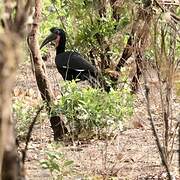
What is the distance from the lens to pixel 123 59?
24.2 feet

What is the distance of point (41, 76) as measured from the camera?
5840mm

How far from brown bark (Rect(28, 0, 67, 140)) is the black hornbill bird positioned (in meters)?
1.01

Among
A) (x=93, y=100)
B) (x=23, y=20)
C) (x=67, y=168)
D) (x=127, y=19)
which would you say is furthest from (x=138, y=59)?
(x=23, y=20)

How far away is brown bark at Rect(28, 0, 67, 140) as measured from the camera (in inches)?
219

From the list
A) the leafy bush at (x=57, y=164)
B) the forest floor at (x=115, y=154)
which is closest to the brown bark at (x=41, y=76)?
the forest floor at (x=115, y=154)

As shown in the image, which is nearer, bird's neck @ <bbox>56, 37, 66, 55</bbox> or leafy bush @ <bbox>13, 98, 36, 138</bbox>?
leafy bush @ <bbox>13, 98, 36, 138</bbox>

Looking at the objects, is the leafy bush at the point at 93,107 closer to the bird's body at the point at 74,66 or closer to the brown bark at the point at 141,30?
the brown bark at the point at 141,30

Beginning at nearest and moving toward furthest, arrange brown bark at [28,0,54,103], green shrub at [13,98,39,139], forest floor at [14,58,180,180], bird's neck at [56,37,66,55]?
forest floor at [14,58,180,180] → brown bark at [28,0,54,103] → green shrub at [13,98,39,139] → bird's neck at [56,37,66,55]

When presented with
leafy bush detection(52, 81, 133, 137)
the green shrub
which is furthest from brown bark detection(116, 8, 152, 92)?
the green shrub

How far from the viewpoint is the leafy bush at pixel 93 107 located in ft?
18.4

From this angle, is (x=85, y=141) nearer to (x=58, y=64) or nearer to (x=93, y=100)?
(x=93, y=100)

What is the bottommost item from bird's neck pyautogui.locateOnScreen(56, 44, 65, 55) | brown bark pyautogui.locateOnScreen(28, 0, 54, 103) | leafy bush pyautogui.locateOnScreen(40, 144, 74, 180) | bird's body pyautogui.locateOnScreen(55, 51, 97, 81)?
leafy bush pyautogui.locateOnScreen(40, 144, 74, 180)

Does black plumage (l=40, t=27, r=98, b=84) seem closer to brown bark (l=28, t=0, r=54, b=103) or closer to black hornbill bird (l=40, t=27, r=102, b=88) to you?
black hornbill bird (l=40, t=27, r=102, b=88)

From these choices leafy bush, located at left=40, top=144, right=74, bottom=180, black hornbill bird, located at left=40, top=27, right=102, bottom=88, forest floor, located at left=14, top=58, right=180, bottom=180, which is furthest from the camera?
black hornbill bird, located at left=40, top=27, right=102, bottom=88
